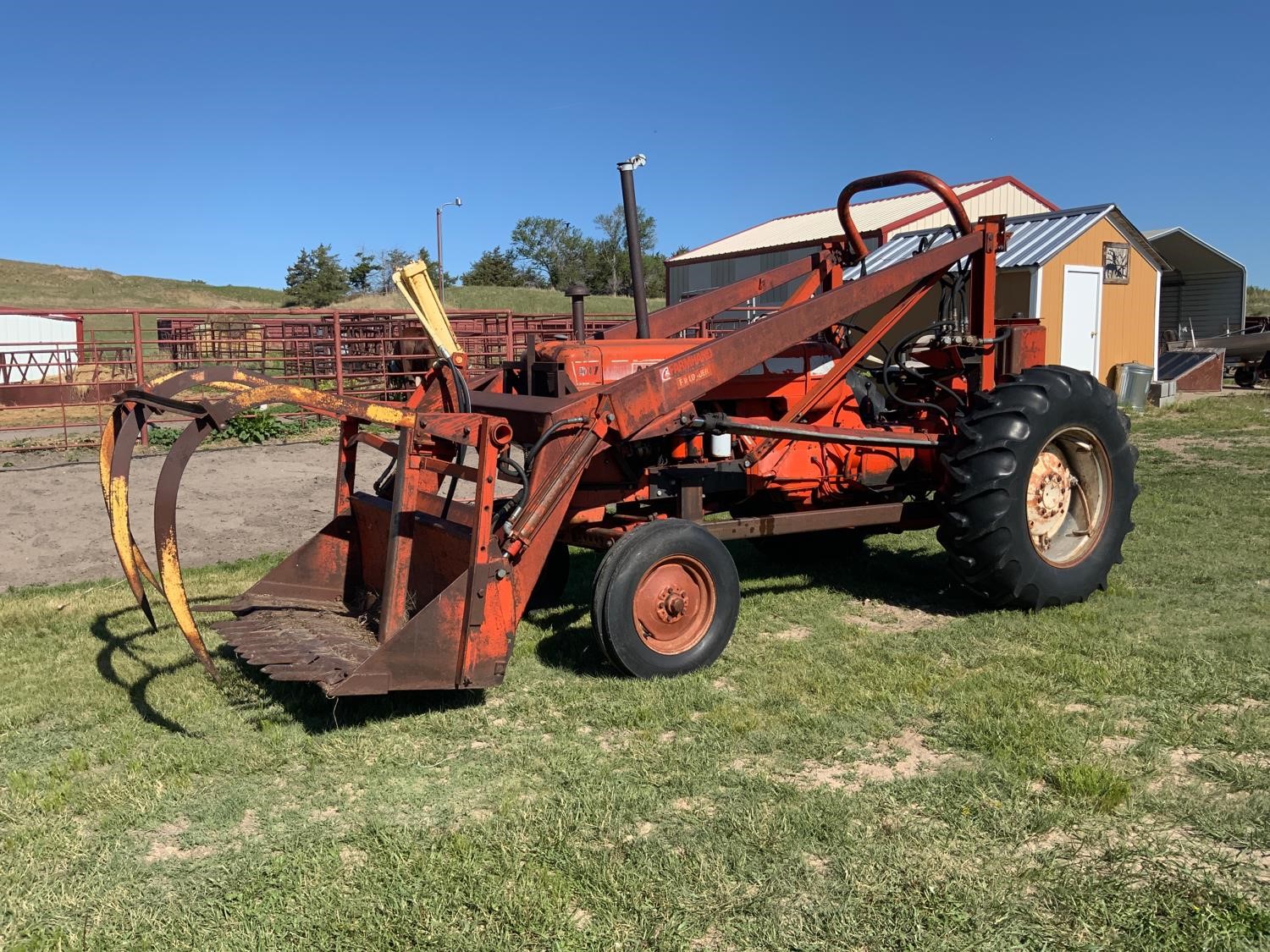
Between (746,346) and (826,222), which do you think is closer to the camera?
(746,346)

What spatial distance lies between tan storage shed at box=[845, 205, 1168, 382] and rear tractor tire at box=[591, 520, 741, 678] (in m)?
13.4

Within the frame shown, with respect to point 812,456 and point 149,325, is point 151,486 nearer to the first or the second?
point 812,456

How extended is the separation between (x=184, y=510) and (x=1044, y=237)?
1512 centimetres

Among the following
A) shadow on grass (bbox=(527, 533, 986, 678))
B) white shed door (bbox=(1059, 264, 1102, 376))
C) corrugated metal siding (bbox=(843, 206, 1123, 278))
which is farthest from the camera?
white shed door (bbox=(1059, 264, 1102, 376))

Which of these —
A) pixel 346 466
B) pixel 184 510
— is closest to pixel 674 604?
pixel 346 466

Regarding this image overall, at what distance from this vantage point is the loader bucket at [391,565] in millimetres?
4234

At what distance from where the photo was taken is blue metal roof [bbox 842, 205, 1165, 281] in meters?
18.1

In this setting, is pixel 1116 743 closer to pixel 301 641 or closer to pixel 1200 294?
pixel 301 641

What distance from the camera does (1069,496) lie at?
20.5 ft

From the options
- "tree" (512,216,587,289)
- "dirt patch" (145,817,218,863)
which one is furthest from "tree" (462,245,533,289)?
"dirt patch" (145,817,218,863)

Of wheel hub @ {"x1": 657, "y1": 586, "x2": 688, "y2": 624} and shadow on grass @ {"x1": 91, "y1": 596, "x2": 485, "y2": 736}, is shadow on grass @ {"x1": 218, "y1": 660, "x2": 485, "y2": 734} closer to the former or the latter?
shadow on grass @ {"x1": 91, "y1": 596, "x2": 485, "y2": 736}

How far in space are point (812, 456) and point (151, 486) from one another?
7.55 m

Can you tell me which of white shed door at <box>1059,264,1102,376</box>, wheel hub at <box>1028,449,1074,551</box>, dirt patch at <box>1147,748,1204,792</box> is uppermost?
white shed door at <box>1059,264,1102,376</box>

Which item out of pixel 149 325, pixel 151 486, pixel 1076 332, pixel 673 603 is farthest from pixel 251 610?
pixel 149 325
